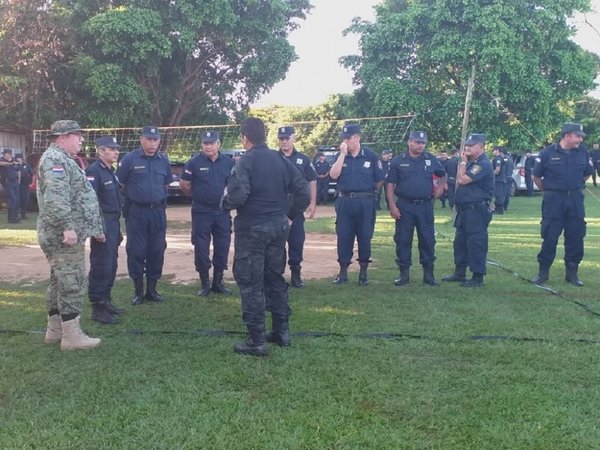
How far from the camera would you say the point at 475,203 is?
23.3 feet

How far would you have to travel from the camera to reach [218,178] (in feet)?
22.0

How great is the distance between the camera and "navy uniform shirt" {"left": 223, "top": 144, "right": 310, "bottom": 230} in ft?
14.7

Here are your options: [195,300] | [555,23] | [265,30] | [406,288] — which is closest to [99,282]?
[195,300]

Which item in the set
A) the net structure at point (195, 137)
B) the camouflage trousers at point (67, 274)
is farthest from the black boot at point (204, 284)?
the net structure at point (195, 137)

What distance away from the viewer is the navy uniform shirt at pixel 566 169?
7.05 meters

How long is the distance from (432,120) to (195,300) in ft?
65.0

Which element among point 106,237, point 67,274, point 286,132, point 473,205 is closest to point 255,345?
point 67,274

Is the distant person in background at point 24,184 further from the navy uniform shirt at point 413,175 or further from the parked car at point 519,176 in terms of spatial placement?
the parked car at point 519,176

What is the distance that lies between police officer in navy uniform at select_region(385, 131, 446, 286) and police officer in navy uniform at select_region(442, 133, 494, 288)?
37 centimetres

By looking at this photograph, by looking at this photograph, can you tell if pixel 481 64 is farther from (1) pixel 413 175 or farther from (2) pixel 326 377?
(2) pixel 326 377

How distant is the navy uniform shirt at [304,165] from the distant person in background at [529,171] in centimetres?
966

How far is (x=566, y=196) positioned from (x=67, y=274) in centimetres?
560

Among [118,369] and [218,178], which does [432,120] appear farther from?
[118,369]

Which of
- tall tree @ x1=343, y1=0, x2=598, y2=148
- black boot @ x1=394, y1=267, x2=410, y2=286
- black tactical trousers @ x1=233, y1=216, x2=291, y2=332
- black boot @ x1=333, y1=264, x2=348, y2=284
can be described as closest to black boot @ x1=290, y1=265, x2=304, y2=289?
black boot @ x1=333, y1=264, x2=348, y2=284
